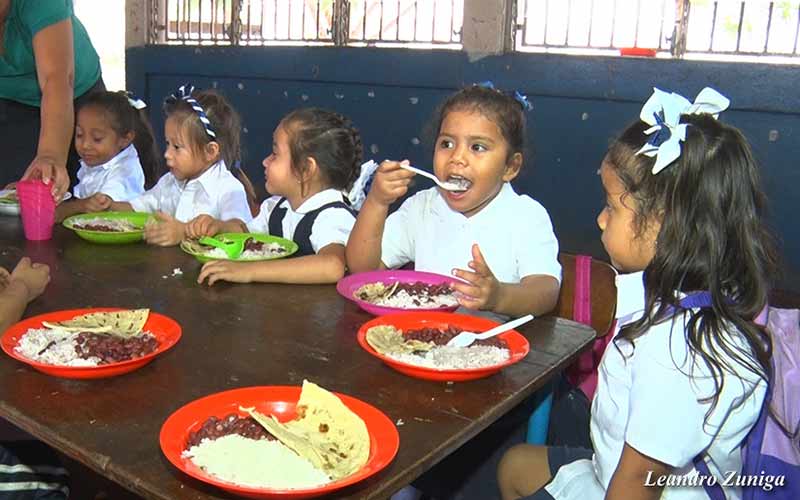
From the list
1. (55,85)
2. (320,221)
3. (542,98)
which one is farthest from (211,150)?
(542,98)

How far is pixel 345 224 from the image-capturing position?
223cm

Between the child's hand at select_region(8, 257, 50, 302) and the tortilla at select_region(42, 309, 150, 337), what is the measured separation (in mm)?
244

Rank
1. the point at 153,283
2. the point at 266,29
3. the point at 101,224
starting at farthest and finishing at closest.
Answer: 1. the point at 266,29
2. the point at 101,224
3. the point at 153,283

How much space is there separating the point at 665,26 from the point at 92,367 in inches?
122

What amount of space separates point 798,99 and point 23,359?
3013 millimetres

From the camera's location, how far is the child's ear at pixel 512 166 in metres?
2.09

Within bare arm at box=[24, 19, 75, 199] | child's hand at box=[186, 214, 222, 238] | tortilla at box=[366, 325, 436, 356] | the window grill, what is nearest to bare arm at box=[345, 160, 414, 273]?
child's hand at box=[186, 214, 222, 238]

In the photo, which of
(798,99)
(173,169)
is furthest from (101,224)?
(798,99)

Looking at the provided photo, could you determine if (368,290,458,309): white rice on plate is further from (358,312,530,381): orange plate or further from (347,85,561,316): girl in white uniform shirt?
(347,85,561,316): girl in white uniform shirt

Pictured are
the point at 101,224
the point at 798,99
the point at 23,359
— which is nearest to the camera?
the point at 23,359

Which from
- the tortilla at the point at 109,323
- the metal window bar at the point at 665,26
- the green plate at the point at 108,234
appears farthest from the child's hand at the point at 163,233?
the metal window bar at the point at 665,26

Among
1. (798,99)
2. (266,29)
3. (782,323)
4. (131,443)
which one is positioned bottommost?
(131,443)

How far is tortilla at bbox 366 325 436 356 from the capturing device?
1342mm

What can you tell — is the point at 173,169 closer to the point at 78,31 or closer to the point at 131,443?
the point at 78,31
